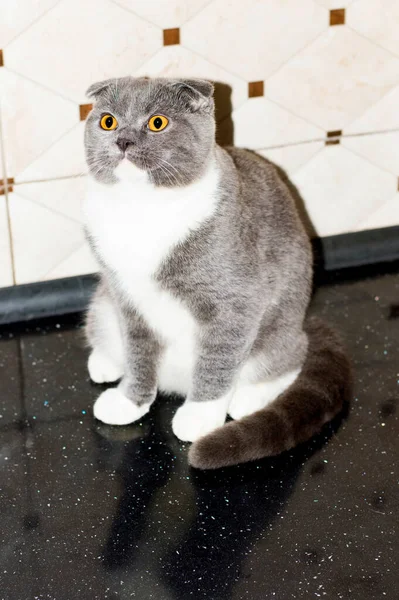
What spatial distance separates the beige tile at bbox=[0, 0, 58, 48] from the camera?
1.47 m

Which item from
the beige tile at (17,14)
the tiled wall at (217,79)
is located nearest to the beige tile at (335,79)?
the tiled wall at (217,79)

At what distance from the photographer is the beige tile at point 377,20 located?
5.54ft

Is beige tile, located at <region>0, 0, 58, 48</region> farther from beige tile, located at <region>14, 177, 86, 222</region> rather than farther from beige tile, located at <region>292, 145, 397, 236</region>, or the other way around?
beige tile, located at <region>292, 145, 397, 236</region>

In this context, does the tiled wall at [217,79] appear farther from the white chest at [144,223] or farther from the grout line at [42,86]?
the white chest at [144,223]

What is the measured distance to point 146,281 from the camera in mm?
1293

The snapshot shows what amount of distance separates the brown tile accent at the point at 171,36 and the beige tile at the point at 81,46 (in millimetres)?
10

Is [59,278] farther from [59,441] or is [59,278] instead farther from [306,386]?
[306,386]

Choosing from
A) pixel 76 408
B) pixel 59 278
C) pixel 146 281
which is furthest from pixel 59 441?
pixel 59 278

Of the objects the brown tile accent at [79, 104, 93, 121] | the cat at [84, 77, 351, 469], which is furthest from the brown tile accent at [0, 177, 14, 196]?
the cat at [84, 77, 351, 469]

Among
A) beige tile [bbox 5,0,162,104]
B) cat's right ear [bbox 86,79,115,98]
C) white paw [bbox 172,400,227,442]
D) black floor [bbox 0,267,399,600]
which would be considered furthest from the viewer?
beige tile [bbox 5,0,162,104]

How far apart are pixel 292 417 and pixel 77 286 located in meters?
0.60

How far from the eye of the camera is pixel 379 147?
1839 mm

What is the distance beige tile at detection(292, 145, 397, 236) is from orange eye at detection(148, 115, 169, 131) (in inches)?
25.3

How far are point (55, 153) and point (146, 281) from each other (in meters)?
0.45
